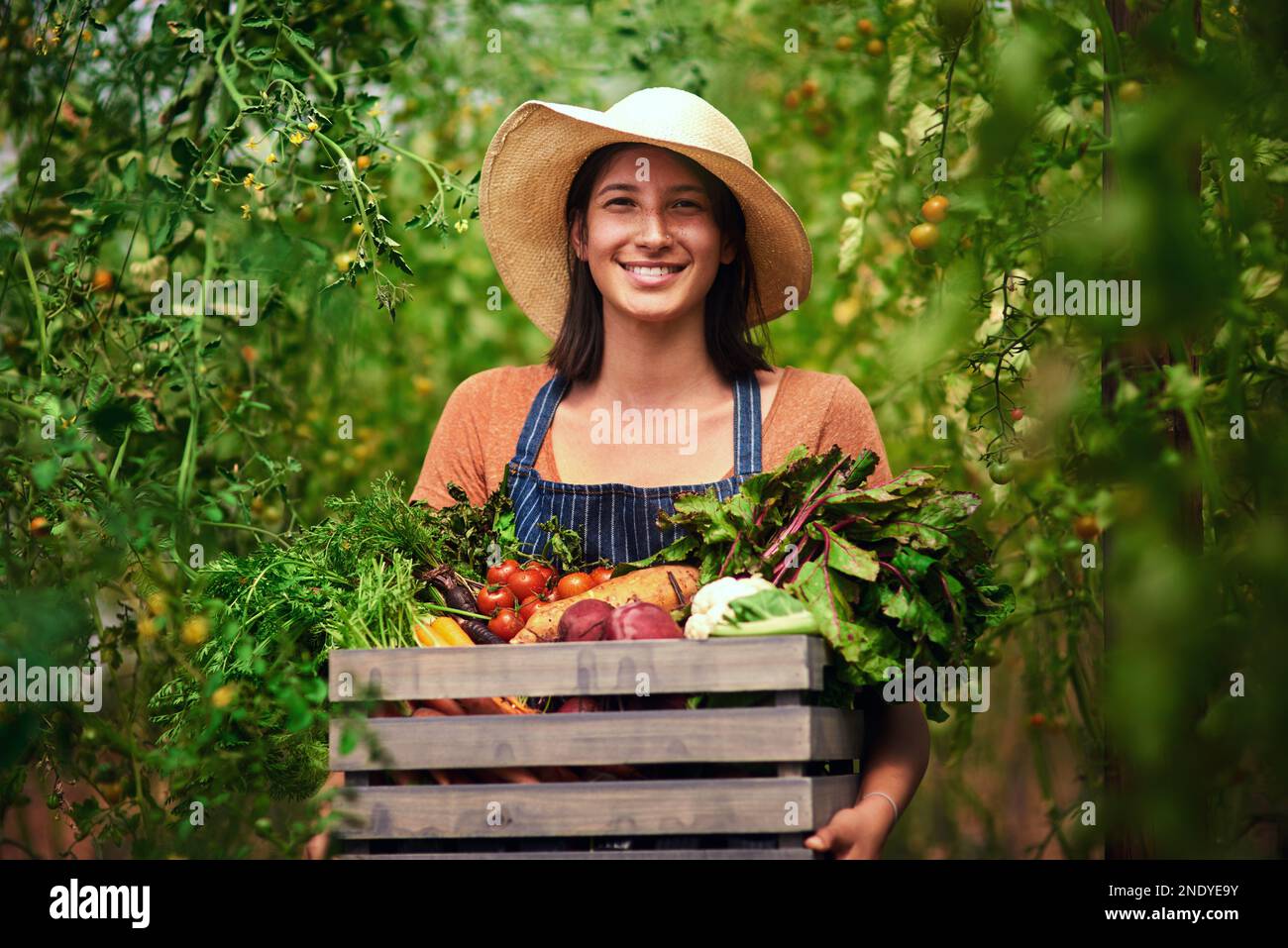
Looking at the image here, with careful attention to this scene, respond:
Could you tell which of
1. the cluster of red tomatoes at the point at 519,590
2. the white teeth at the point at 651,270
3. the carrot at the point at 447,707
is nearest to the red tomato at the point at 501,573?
the cluster of red tomatoes at the point at 519,590

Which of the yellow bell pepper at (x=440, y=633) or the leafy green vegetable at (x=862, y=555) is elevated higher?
the leafy green vegetable at (x=862, y=555)

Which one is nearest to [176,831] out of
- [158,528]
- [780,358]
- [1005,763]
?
[158,528]

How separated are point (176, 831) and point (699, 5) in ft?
10.7

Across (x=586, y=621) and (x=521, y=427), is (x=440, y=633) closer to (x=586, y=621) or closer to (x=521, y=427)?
(x=586, y=621)

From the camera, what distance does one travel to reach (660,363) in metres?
3.05

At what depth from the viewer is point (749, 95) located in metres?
5.55

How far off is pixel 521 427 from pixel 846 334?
69.7 inches

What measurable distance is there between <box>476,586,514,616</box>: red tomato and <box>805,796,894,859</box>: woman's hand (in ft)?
2.27

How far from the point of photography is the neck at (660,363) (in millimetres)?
3041

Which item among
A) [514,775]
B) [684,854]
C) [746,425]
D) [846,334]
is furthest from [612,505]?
[846,334]

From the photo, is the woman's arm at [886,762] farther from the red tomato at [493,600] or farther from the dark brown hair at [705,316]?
the dark brown hair at [705,316]

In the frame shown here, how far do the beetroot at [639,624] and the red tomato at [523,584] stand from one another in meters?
0.44

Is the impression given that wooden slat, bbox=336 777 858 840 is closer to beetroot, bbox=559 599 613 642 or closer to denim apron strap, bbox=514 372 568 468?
beetroot, bbox=559 599 613 642
